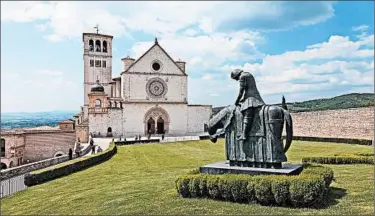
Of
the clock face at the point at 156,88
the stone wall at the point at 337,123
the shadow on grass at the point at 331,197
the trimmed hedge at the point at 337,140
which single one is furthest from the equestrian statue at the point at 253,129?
the clock face at the point at 156,88

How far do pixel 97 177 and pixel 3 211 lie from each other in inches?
194

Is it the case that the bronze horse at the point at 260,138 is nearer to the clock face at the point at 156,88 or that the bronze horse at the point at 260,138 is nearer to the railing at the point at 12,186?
the railing at the point at 12,186

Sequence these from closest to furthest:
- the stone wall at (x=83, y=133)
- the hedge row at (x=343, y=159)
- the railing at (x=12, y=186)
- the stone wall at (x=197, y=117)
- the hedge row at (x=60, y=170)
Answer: the railing at (x=12, y=186)
the hedge row at (x=60, y=170)
the hedge row at (x=343, y=159)
the stone wall at (x=83, y=133)
the stone wall at (x=197, y=117)

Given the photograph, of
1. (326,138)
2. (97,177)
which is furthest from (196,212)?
(326,138)

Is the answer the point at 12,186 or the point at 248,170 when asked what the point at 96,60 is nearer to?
the point at 12,186

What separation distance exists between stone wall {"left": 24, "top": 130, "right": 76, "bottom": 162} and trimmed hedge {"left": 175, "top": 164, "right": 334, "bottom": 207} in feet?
126

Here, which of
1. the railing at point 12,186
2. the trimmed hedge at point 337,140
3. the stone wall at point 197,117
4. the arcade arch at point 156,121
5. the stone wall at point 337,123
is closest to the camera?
the railing at point 12,186

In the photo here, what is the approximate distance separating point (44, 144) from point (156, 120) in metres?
A: 14.8

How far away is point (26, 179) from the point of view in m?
13.7

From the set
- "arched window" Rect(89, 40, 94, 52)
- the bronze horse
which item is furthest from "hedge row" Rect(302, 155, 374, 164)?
"arched window" Rect(89, 40, 94, 52)

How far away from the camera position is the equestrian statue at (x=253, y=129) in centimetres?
894

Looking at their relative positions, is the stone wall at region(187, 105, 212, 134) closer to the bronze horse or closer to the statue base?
the bronze horse

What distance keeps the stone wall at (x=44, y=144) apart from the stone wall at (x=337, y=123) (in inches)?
1125

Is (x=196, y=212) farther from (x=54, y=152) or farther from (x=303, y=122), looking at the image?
(x=54, y=152)
